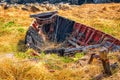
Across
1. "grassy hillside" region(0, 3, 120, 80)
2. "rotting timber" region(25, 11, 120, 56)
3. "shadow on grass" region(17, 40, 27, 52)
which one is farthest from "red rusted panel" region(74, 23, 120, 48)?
"shadow on grass" region(17, 40, 27, 52)

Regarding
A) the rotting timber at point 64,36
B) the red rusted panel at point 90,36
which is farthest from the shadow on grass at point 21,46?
the red rusted panel at point 90,36

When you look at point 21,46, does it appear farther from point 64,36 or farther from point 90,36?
point 90,36

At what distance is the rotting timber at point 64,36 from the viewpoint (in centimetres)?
1357

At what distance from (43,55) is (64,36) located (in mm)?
5711

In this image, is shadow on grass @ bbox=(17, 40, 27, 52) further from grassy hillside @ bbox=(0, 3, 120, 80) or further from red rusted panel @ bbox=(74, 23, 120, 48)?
red rusted panel @ bbox=(74, 23, 120, 48)

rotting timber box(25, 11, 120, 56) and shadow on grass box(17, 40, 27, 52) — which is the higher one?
rotting timber box(25, 11, 120, 56)

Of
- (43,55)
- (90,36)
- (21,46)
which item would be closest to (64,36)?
(90,36)

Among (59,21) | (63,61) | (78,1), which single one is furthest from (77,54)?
(78,1)

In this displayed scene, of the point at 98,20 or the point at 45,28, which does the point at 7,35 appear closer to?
the point at 45,28

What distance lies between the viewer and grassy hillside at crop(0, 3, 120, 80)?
27.6ft

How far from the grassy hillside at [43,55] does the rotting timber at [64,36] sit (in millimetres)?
950

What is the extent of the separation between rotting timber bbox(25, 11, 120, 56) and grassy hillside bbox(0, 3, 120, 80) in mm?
950

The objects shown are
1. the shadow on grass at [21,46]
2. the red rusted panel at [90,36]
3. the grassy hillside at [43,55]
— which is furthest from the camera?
the shadow on grass at [21,46]

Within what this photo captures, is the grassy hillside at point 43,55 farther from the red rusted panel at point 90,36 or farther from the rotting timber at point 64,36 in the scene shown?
the red rusted panel at point 90,36
